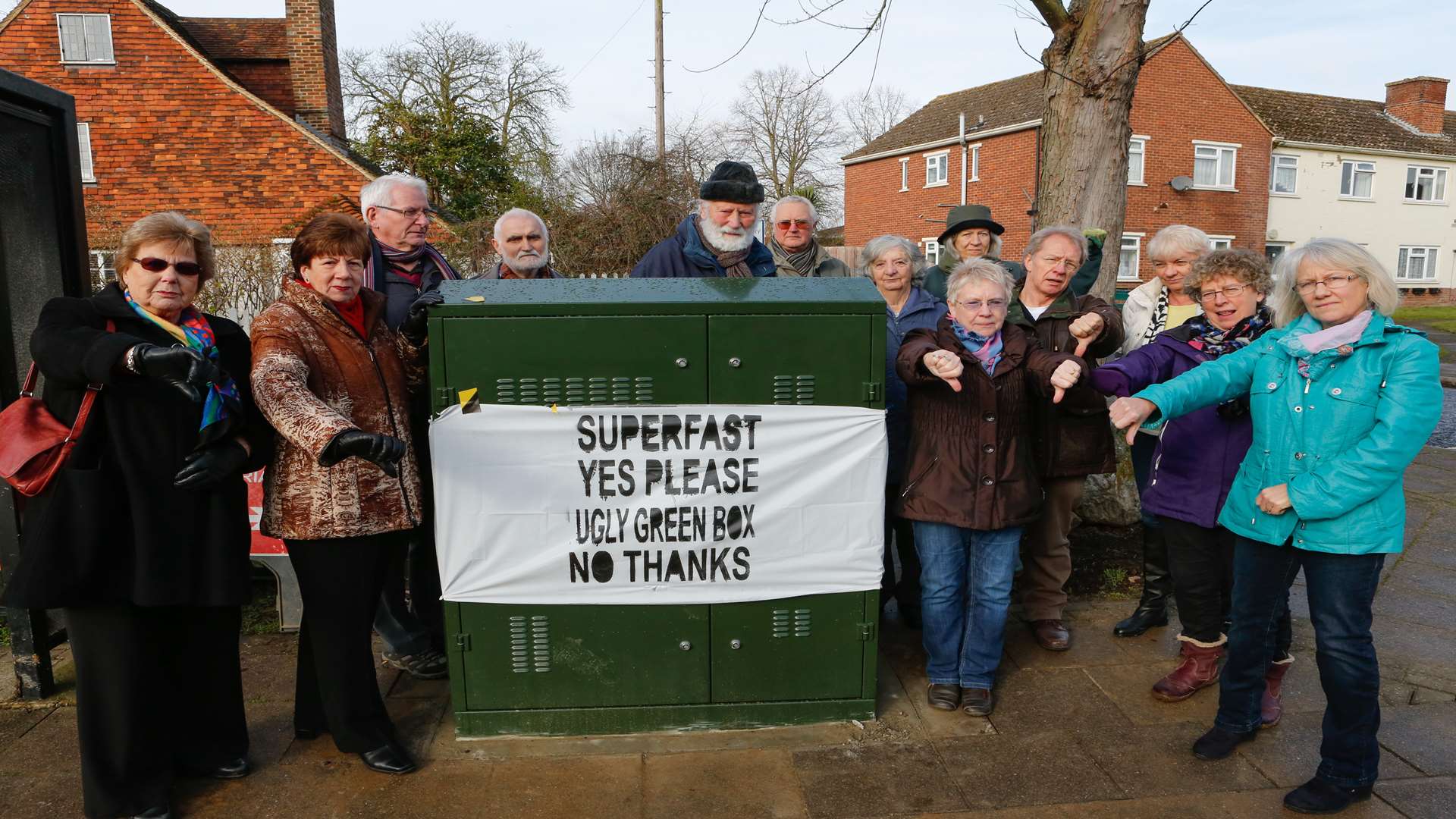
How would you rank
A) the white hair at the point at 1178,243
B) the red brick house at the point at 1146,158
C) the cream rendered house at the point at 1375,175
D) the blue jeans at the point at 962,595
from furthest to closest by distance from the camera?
the cream rendered house at the point at 1375,175, the red brick house at the point at 1146,158, the white hair at the point at 1178,243, the blue jeans at the point at 962,595

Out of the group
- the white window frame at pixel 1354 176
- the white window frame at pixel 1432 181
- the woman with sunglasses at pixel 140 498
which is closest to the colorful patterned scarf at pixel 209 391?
the woman with sunglasses at pixel 140 498

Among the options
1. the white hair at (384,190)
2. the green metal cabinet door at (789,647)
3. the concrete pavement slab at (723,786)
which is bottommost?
the concrete pavement slab at (723,786)

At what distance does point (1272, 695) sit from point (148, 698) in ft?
13.2

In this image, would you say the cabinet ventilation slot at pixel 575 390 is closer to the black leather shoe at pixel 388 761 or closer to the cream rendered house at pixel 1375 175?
the black leather shoe at pixel 388 761

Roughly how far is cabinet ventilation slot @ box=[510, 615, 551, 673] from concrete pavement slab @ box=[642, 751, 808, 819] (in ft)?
1.73

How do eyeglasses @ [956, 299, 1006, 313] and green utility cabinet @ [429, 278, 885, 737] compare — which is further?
eyeglasses @ [956, 299, 1006, 313]

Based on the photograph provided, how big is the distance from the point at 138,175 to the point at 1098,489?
19372 millimetres

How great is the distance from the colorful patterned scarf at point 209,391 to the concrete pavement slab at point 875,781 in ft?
7.33

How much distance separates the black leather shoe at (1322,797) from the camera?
295cm

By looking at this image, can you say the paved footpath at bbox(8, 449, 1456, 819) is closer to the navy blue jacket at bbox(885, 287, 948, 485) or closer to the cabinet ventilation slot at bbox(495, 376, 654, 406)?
the navy blue jacket at bbox(885, 287, 948, 485)

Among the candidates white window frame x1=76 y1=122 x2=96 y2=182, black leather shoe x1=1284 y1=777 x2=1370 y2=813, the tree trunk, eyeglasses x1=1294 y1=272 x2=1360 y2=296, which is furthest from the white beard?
white window frame x1=76 y1=122 x2=96 y2=182

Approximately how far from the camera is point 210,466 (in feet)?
9.16

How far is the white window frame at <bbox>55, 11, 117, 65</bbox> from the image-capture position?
1812cm

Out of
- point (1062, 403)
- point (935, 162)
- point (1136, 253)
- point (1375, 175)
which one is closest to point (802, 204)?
point (1062, 403)
